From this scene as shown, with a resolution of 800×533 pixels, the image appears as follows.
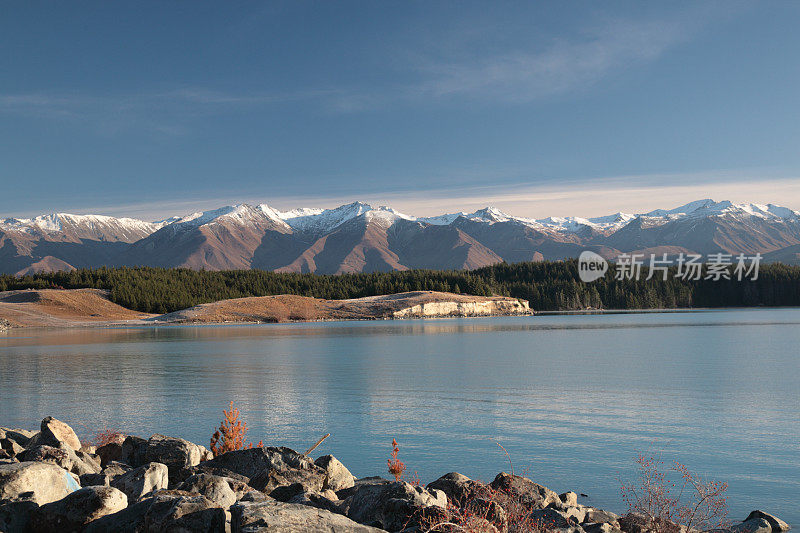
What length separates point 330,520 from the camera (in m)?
6.98

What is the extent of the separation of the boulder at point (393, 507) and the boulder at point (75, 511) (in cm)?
315

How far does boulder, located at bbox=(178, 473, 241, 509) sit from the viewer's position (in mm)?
8570

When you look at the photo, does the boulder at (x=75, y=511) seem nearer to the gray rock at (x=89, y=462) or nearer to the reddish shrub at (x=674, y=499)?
the gray rock at (x=89, y=462)

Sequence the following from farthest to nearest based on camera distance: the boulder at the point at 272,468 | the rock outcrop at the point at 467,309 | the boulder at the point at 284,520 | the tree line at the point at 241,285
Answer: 1. the rock outcrop at the point at 467,309
2. the tree line at the point at 241,285
3. the boulder at the point at 272,468
4. the boulder at the point at 284,520

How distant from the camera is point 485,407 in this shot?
23141mm

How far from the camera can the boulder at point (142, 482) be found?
9164mm

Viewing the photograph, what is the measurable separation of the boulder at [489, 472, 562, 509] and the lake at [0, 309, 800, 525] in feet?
6.69

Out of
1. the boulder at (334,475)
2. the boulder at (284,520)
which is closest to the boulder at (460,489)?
the boulder at (334,475)

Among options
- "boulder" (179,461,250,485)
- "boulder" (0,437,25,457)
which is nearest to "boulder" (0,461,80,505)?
"boulder" (179,461,250,485)

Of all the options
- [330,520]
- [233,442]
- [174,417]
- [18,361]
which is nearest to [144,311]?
[18,361]

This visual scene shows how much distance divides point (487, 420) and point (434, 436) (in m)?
2.89

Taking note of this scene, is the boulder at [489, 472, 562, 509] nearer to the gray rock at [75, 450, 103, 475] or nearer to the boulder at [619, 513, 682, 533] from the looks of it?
the boulder at [619, 513, 682, 533]

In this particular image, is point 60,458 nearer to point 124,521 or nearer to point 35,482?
point 35,482

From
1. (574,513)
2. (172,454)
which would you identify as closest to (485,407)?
(574,513)
